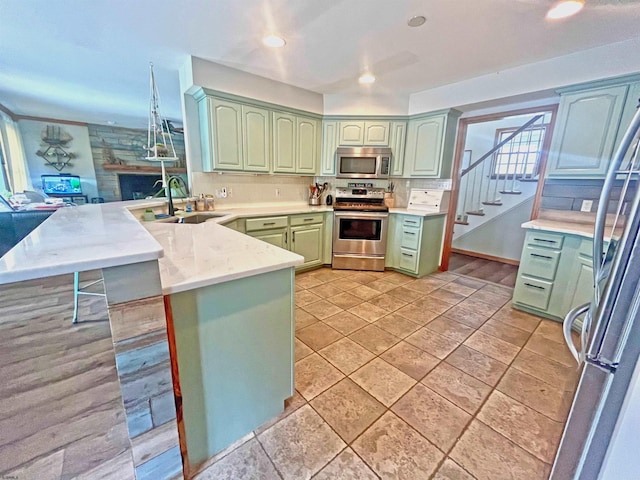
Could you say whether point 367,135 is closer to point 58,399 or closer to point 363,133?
point 363,133

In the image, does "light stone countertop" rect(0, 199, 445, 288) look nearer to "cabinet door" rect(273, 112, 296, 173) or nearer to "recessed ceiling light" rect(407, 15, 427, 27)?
"cabinet door" rect(273, 112, 296, 173)

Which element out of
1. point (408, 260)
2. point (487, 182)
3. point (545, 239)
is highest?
point (487, 182)

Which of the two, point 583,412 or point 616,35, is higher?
point 616,35

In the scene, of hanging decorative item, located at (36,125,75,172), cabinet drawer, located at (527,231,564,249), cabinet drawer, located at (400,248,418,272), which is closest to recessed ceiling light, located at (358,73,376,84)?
cabinet drawer, located at (400,248,418,272)

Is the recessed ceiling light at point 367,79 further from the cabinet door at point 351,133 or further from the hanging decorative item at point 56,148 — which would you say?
the hanging decorative item at point 56,148

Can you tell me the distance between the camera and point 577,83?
2.51 m

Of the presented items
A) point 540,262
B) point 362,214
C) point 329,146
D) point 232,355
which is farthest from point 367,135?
point 232,355

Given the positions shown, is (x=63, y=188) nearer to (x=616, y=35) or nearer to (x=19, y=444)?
(x=19, y=444)

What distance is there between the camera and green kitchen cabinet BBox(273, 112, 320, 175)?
3.47 meters

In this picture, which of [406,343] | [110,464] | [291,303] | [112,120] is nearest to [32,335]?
[110,464]

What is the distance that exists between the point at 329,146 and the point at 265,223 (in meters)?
1.56

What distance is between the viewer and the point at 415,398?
5.29ft

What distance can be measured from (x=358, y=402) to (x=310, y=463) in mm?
445

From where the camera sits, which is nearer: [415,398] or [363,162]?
[415,398]
